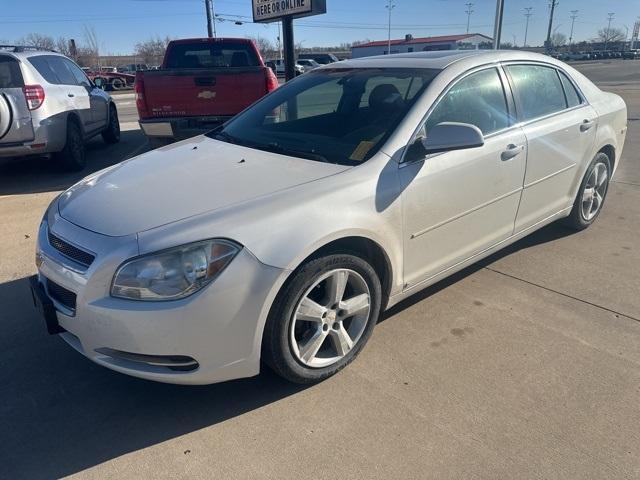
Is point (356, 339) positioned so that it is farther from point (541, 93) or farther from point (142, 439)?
point (541, 93)

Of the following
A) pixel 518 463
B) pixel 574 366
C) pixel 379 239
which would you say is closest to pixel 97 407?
pixel 379 239

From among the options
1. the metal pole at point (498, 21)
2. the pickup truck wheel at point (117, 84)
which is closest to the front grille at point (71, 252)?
the metal pole at point (498, 21)

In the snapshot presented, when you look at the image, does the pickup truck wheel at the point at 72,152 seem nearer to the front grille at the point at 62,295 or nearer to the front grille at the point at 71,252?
the front grille at the point at 71,252

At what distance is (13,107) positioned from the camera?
20.7ft

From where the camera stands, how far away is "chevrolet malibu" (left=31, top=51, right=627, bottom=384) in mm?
2250

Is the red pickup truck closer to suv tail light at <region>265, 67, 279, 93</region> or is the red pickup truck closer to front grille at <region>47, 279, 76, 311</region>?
suv tail light at <region>265, 67, 279, 93</region>

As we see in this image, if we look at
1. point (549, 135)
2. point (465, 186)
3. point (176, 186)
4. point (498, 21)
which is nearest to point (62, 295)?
point (176, 186)

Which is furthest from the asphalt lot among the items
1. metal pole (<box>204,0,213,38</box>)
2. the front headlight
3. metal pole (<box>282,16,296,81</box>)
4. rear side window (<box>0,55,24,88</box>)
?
metal pole (<box>204,0,213,38</box>)

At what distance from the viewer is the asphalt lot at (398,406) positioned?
2.24 metres

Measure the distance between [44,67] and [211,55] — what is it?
2.64 metres

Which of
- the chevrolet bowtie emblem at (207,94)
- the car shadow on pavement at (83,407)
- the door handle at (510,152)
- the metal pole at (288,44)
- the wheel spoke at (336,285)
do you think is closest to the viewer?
the car shadow on pavement at (83,407)

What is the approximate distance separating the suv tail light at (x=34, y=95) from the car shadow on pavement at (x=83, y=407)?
439cm

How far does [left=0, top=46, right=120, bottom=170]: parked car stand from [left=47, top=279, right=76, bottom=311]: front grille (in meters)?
4.64

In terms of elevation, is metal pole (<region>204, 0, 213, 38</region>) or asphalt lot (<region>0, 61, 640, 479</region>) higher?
metal pole (<region>204, 0, 213, 38</region>)
